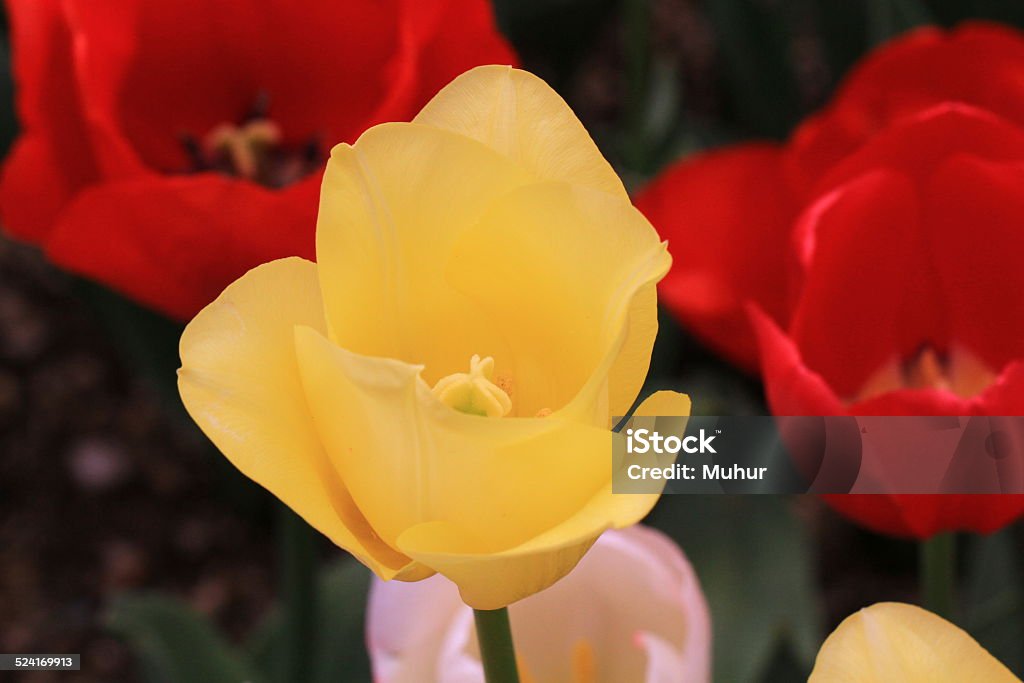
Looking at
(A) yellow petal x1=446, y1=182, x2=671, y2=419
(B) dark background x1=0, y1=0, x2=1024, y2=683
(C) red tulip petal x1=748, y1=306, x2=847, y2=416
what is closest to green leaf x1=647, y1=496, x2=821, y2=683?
(B) dark background x1=0, y1=0, x2=1024, y2=683

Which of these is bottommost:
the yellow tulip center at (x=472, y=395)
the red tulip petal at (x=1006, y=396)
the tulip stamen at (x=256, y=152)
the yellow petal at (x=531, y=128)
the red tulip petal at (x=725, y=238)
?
the tulip stamen at (x=256, y=152)

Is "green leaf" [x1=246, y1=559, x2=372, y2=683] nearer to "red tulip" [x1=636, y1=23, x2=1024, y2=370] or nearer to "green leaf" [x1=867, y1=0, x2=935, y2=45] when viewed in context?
"red tulip" [x1=636, y1=23, x2=1024, y2=370]

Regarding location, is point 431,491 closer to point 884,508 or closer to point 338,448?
point 338,448

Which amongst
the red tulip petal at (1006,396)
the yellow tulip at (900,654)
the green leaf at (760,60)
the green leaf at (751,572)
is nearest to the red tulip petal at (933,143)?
the red tulip petal at (1006,396)

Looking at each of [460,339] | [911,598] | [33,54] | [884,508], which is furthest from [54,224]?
[911,598]

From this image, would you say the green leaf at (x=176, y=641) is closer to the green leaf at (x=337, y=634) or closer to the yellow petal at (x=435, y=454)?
the green leaf at (x=337, y=634)

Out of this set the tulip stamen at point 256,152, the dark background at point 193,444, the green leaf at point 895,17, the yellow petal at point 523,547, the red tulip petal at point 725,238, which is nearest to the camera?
the yellow petal at point 523,547
